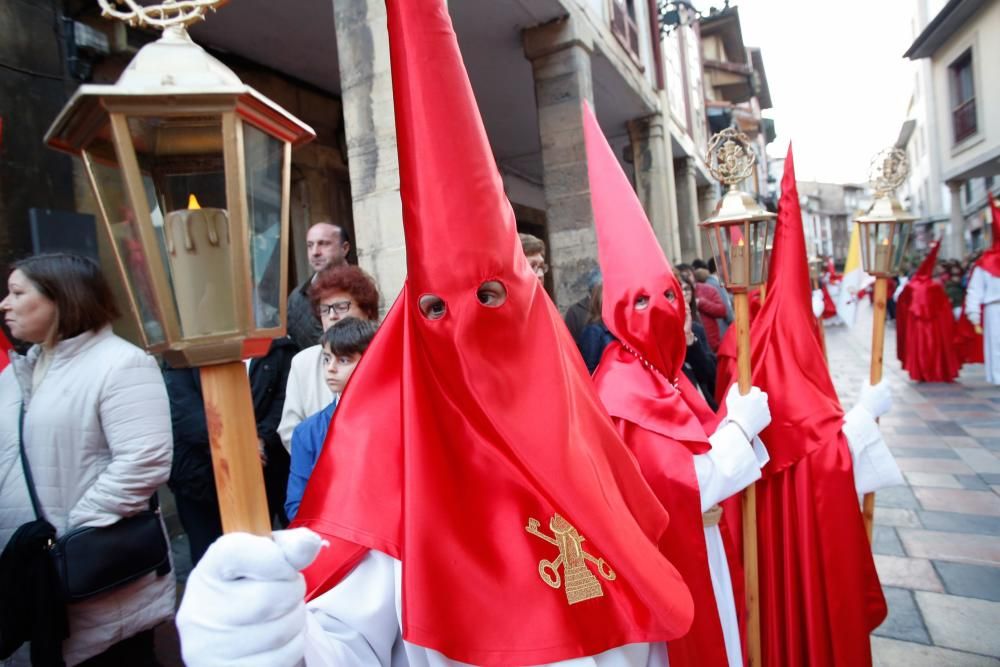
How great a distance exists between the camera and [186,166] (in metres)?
0.71

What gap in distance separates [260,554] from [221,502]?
9 cm

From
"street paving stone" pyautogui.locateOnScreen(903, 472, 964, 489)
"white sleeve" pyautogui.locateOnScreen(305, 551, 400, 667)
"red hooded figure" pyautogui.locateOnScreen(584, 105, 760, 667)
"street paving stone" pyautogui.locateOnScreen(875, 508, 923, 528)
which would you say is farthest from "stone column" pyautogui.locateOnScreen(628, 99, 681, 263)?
"white sleeve" pyautogui.locateOnScreen(305, 551, 400, 667)

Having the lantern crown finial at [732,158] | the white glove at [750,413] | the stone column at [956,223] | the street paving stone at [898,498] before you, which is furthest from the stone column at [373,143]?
the stone column at [956,223]

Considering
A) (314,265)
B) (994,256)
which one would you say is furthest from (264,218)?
(994,256)

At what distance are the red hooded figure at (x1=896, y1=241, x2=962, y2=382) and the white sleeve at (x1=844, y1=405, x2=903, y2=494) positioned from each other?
912 centimetres

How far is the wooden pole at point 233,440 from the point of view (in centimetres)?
76

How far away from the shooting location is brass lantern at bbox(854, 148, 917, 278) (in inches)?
107

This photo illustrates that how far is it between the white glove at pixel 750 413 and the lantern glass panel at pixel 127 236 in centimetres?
198

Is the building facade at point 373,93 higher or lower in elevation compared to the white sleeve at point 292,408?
higher

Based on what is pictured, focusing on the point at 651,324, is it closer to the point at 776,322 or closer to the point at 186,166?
the point at 776,322

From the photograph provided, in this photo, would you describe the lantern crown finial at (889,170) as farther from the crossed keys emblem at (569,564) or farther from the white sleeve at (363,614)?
the white sleeve at (363,614)

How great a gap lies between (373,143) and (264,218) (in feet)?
10.3

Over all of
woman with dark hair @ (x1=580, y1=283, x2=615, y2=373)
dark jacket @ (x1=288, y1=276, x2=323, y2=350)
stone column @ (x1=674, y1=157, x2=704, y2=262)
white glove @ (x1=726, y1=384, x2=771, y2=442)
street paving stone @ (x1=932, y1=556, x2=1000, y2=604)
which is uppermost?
stone column @ (x1=674, y1=157, x2=704, y2=262)

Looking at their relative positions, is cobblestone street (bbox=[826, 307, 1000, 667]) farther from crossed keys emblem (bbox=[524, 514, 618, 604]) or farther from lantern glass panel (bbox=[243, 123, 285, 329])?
lantern glass panel (bbox=[243, 123, 285, 329])
